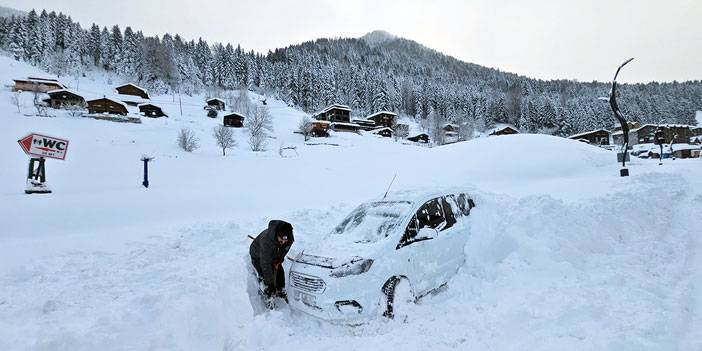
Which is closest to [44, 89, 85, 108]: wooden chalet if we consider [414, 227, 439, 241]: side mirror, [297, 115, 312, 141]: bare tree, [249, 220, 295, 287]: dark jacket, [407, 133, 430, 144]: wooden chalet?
[297, 115, 312, 141]: bare tree

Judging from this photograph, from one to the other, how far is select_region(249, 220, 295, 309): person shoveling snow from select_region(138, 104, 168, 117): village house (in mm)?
62727

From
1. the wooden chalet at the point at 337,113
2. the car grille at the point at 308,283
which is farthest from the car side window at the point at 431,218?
the wooden chalet at the point at 337,113

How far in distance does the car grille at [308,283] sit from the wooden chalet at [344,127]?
2727 inches

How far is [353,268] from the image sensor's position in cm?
475

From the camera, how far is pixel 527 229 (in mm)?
6836

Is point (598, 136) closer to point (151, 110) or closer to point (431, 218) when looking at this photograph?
point (151, 110)

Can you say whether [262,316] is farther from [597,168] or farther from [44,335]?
[597,168]

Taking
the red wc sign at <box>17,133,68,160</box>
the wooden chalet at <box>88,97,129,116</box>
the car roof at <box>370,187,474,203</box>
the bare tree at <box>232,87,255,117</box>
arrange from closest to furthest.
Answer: the car roof at <box>370,187,474,203</box> → the red wc sign at <box>17,133,68,160</box> → the wooden chalet at <box>88,97,129,116</box> → the bare tree at <box>232,87,255,117</box>

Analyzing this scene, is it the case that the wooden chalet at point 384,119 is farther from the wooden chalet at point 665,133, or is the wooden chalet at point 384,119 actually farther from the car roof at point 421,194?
the car roof at point 421,194

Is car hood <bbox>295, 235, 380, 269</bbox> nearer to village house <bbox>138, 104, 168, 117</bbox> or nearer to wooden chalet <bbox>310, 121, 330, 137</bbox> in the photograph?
wooden chalet <bbox>310, 121, 330, 137</bbox>

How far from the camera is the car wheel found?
15.7ft

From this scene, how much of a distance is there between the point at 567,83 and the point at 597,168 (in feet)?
514

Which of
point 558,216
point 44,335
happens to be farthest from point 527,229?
point 44,335

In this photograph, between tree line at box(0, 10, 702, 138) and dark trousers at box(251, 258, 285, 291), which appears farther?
tree line at box(0, 10, 702, 138)
